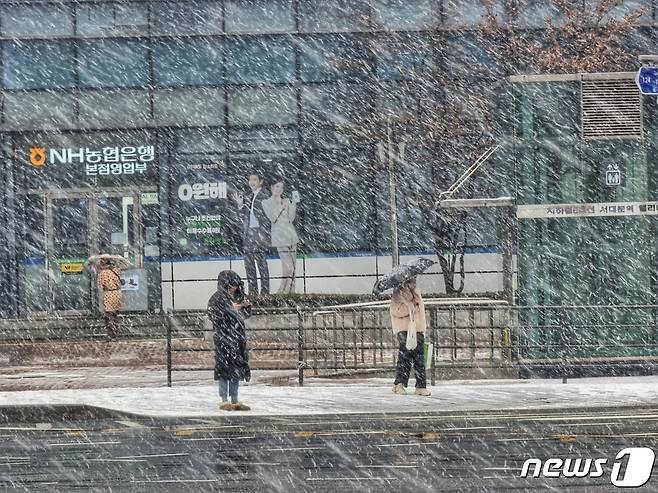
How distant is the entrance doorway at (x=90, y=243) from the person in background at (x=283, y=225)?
268 cm

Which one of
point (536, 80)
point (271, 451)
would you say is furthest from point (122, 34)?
point (271, 451)

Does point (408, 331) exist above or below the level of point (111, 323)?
above

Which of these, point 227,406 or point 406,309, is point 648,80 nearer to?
point 406,309

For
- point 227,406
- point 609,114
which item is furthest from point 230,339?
point 609,114

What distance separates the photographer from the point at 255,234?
114 ft

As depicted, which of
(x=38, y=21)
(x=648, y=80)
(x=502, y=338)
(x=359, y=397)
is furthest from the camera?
(x=38, y=21)

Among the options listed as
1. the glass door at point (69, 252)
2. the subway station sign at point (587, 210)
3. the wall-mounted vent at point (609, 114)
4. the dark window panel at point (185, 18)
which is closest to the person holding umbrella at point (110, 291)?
the glass door at point (69, 252)

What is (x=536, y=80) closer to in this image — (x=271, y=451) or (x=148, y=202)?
(x=271, y=451)

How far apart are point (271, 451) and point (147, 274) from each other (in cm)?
2130

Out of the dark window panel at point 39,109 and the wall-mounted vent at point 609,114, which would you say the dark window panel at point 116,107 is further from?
the wall-mounted vent at point 609,114

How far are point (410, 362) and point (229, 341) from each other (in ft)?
8.39

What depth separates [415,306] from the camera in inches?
750

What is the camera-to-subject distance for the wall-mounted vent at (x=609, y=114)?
21.4m

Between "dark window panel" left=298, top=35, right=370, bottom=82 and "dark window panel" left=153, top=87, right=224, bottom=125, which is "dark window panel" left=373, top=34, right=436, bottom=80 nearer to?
"dark window panel" left=298, top=35, right=370, bottom=82
